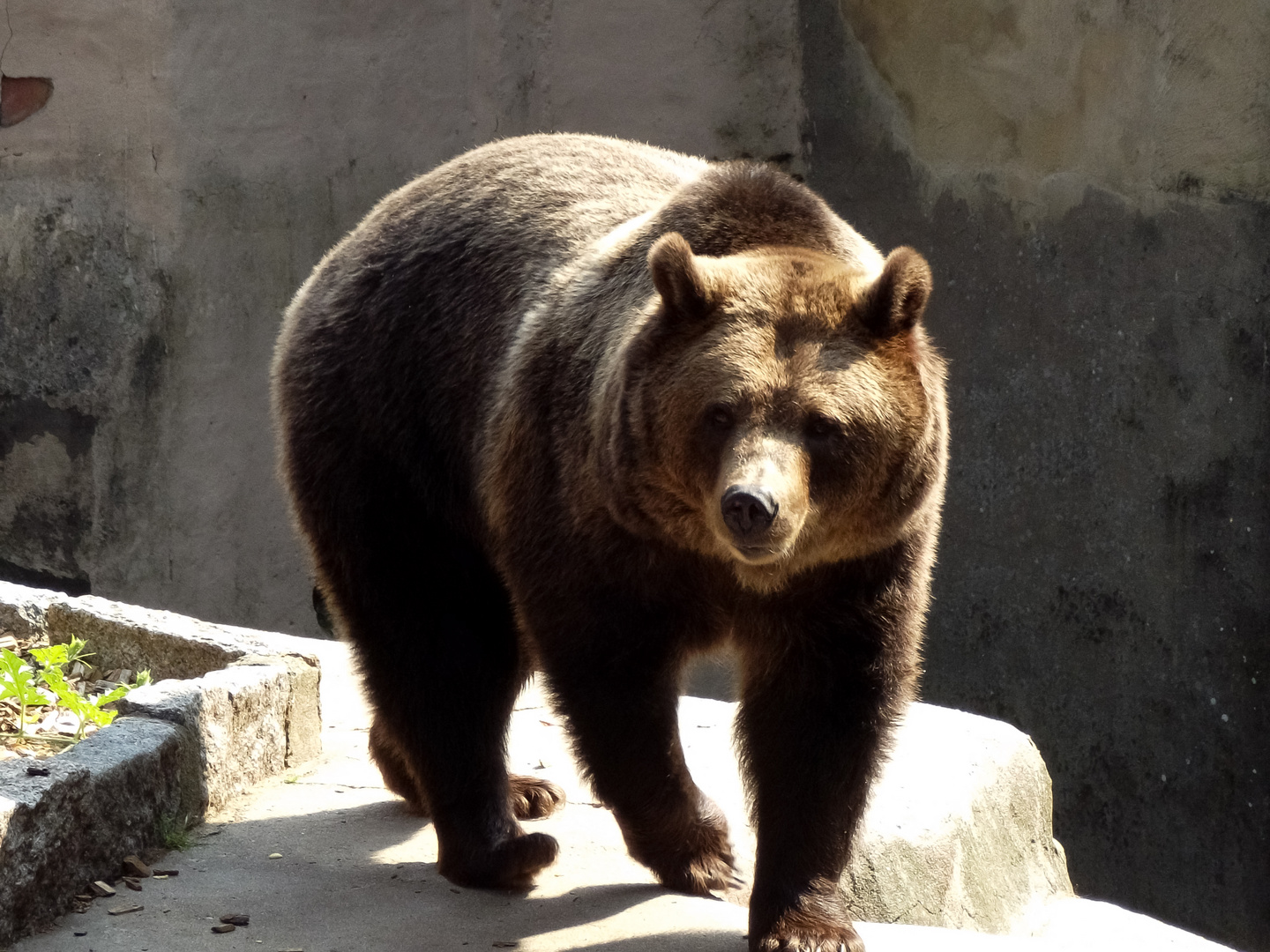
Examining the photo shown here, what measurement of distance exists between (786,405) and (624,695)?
81 centimetres

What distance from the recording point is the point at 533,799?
14.9ft

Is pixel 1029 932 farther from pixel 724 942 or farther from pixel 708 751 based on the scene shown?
pixel 724 942

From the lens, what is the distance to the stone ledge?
11.2ft

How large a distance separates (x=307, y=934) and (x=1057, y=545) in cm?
511

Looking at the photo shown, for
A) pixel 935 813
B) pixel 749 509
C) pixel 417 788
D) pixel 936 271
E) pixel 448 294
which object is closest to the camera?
pixel 749 509

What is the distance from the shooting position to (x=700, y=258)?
3373 millimetres

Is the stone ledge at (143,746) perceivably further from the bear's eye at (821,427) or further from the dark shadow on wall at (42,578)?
the dark shadow on wall at (42,578)

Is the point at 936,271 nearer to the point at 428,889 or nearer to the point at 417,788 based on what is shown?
the point at 417,788

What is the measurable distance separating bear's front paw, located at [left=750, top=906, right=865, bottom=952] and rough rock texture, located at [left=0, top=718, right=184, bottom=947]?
1637mm

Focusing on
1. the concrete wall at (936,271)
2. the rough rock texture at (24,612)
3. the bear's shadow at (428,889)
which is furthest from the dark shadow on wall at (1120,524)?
the rough rock texture at (24,612)

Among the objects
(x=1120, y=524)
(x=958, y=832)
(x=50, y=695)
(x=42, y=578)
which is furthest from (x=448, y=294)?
(x=42, y=578)

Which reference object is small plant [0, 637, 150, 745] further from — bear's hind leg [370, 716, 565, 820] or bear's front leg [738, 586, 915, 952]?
bear's front leg [738, 586, 915, 952]

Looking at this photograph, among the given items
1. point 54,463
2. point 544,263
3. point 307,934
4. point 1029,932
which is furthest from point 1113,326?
point 54,463

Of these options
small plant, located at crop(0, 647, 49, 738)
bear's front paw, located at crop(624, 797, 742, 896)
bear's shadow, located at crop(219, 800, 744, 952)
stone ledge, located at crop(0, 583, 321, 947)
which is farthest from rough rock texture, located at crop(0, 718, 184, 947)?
bear's front paw, located at crop(624, 797, 742, 896)
